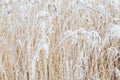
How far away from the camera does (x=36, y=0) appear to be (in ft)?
5.65

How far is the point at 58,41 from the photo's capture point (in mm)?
1319

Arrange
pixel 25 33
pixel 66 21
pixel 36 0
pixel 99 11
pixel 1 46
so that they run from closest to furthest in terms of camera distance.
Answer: pixel 1 46 → pixel 25 33 → pixel 66 21 → pixel 99 11 → pixel 36 0

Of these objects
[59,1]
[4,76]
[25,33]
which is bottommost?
[4,76]

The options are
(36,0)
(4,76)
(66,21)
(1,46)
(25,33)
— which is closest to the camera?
(4,76)

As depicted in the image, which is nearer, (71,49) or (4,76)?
(4,76)

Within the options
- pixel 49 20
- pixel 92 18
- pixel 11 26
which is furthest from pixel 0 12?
pixel 92 18

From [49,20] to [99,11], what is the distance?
0.33m

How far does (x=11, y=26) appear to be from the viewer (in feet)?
4.61

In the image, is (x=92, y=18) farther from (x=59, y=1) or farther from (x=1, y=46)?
(x=1, y=46)

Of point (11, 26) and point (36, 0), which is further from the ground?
point (36, 0)

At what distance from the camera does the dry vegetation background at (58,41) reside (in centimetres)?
114

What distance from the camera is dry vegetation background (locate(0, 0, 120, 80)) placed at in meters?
1.14

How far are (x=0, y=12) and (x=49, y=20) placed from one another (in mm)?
294

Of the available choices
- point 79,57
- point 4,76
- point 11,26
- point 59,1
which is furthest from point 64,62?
point 59,1
